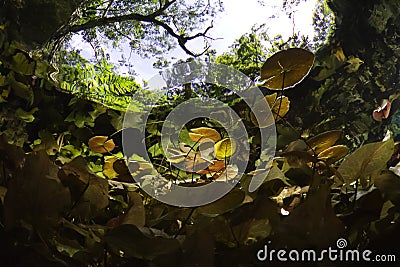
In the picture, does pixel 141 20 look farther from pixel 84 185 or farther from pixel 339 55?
pixel 84 185

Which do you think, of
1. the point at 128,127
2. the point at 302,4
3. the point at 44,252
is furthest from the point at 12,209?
the point at 302,4

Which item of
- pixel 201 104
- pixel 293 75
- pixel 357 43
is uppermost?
→ pixel 357 43

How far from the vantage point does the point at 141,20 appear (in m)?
0.57

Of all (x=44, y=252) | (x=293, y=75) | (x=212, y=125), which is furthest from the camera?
(x=212, y=125)

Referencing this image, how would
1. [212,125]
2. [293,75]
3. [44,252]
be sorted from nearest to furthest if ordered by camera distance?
[44,252] → [293,75] → [212,125]

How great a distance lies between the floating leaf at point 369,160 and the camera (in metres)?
0.25

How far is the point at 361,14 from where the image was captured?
1.87 ft

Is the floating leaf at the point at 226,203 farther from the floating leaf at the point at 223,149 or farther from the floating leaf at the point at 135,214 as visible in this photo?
Answer: the floating leaf at the point at 223,149

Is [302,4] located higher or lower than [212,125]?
higher

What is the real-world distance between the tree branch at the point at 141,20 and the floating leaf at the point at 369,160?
0.31 metres

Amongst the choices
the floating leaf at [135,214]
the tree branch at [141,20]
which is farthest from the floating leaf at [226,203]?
the tree branch at [141,20]

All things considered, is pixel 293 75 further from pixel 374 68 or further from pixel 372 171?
pixel 374 68

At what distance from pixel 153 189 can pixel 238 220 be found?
0.12m

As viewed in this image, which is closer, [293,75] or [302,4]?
[293,75]
